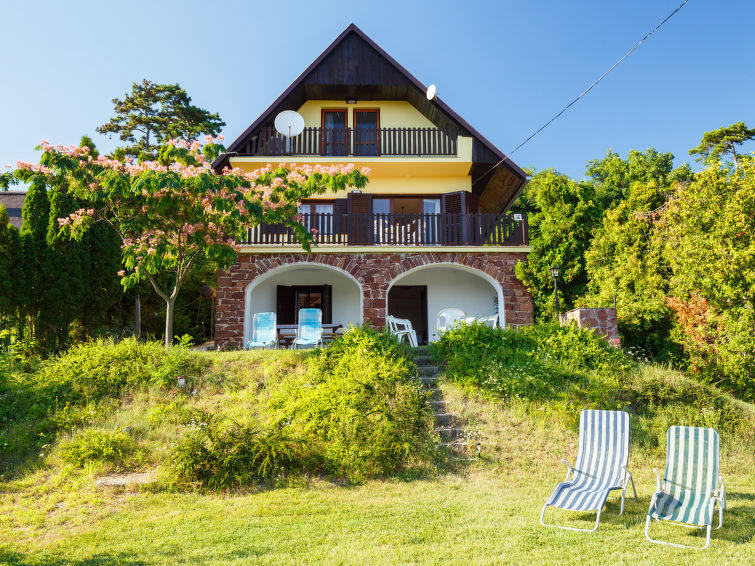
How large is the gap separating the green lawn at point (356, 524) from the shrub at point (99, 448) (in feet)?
0.95

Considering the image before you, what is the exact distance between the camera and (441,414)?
8.45 meters

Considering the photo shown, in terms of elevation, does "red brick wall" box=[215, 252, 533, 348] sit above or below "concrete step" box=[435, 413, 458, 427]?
above

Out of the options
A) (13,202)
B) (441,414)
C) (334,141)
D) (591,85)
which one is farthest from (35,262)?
(13,202)

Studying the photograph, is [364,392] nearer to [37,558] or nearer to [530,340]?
[530,340]

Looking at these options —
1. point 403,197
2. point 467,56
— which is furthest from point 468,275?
point 467,56

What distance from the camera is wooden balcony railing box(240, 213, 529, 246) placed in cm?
1350

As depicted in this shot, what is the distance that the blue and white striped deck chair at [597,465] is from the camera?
5.55 m

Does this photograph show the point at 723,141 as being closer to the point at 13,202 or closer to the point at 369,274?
the point at 369,274

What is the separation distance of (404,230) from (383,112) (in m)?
4.19

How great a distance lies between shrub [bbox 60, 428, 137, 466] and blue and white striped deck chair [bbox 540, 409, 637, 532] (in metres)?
5.33

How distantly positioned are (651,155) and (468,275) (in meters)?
17.0

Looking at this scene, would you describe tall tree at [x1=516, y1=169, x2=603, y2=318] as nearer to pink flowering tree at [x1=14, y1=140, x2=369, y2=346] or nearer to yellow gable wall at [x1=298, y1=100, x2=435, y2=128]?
yellow gable wall at [x1=298, y1=100, x2=435, y2=128]

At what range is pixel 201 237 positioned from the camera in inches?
400

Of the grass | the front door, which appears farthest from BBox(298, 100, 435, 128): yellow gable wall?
the grass
